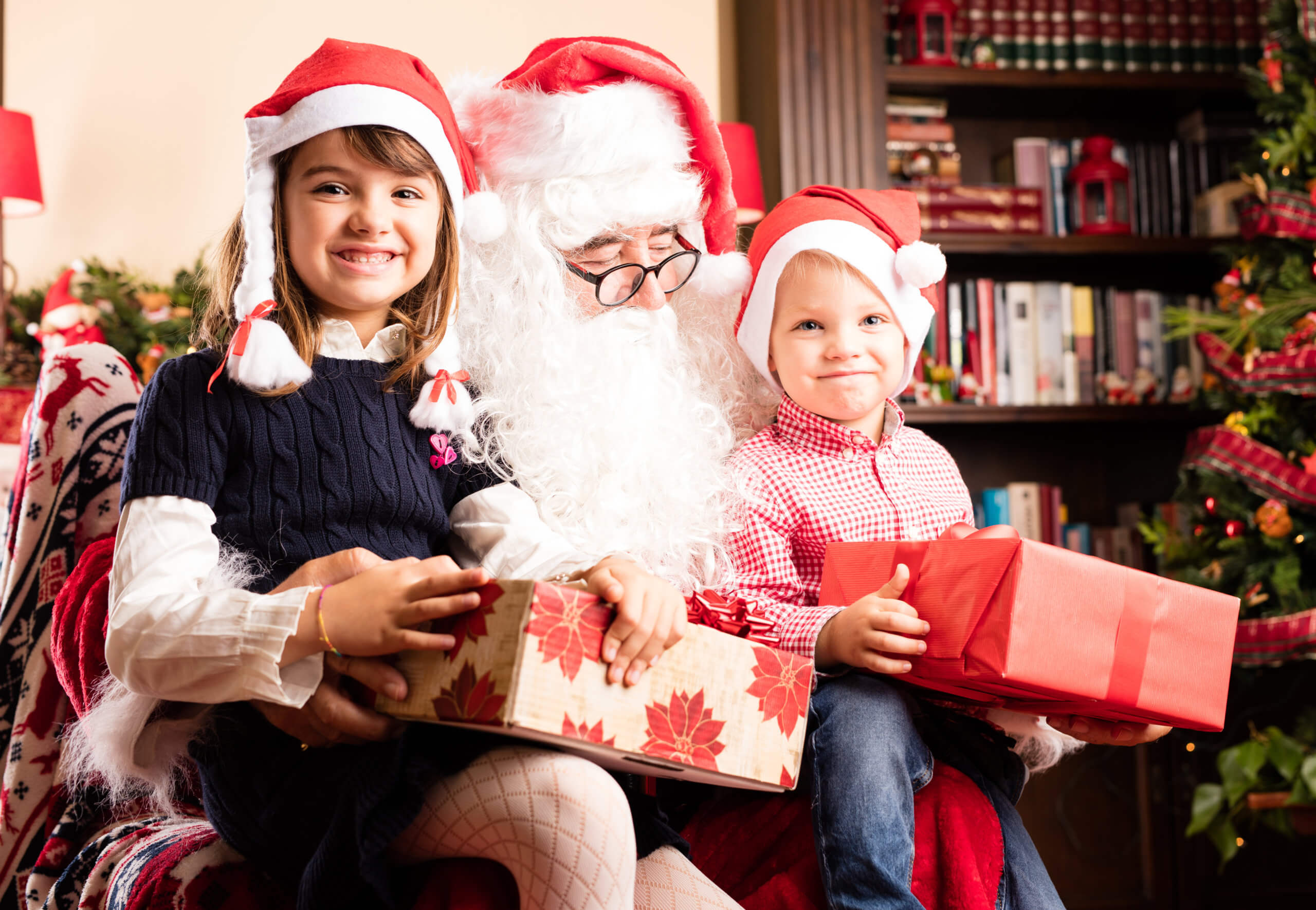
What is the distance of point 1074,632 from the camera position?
1057 millimetres

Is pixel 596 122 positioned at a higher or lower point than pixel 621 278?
higher

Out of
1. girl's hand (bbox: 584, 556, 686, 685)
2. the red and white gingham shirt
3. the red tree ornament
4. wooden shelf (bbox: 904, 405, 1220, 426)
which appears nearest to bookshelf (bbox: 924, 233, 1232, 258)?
wooden shelf (bbox: 904, 405, 1220, 426)

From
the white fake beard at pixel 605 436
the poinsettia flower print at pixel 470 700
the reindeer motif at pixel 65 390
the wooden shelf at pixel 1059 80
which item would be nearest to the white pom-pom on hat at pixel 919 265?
the white fake beard at pixel 605 436

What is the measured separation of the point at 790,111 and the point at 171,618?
2412mm

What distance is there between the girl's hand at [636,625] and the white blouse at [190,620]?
270mm

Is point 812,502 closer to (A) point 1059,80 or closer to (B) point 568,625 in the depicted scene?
(B) point 568,625

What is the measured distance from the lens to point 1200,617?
43.3 inches

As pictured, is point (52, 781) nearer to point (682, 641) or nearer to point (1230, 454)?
point (682, 641)

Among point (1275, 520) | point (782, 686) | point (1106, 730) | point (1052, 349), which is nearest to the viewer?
point (782, 686)

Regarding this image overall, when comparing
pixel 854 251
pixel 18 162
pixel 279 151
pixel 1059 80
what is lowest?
pixel 854 251

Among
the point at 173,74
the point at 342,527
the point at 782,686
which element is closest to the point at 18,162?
the point at 173,74

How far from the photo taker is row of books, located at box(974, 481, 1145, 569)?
291 cm

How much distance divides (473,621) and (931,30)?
2.64 metres

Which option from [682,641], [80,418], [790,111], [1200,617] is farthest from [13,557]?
[790,111]
